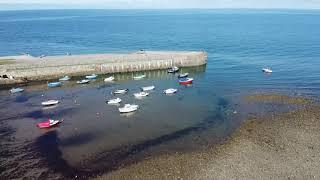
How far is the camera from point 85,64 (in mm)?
85812

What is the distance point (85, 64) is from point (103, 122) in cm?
3456

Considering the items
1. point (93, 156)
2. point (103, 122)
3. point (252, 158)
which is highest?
point (103, 122)

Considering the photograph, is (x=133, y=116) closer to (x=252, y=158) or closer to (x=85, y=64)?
(x=252, y=158)

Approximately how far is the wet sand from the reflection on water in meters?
2.69

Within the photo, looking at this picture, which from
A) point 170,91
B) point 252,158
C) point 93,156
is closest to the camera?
point 252,158

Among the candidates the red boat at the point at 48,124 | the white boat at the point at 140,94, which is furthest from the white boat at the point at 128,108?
the red boat at the point at 48,124

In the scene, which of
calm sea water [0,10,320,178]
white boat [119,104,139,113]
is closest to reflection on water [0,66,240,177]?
calm sea water [0,10,320,178]

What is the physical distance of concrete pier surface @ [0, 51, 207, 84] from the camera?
79.9m

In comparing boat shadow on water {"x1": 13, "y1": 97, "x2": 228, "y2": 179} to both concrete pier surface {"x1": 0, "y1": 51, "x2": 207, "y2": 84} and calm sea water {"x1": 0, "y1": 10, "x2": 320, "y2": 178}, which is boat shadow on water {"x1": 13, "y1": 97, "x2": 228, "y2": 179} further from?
concrete pier surface {"x1": 0, "y1": 51, "x2": 207, "y2": 84}

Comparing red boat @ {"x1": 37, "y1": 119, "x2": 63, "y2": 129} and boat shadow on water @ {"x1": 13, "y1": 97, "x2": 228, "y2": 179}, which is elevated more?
red boat @ {"x1": 37, "y1": 119, "x2": 63, "y2": 129}

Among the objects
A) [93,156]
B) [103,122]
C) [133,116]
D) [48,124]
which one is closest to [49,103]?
[48,124]

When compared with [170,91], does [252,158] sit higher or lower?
lower

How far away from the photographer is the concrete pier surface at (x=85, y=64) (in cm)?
7988

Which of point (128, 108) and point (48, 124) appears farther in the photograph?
point (128, 108)
